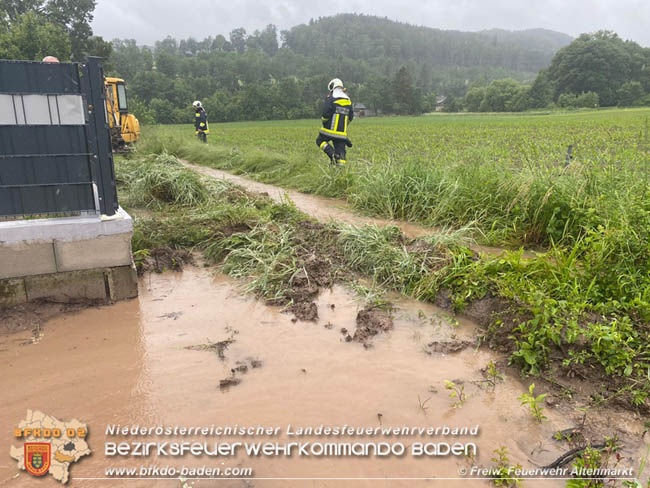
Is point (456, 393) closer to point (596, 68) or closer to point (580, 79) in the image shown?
point (580, 79)

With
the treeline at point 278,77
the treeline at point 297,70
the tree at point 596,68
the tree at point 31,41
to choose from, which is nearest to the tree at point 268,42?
the treeline at point 297,70

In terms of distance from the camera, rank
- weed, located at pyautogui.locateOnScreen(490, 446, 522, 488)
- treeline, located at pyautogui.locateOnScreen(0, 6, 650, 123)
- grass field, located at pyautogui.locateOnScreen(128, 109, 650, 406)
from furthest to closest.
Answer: treeline, located at pyautogui.locateOnScreen(0, 6, 650, 123) < grass field, located at pyautogui.locateOnScreen(128, 109, 650, 406) < weed, located at pyautogui.locateOnScreen(490, 446, 522, 488)

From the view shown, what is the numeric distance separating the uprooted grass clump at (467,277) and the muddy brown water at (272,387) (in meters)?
0.27

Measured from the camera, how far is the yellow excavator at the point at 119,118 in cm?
1429

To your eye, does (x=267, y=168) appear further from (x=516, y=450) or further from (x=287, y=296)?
(x=516, y=450)

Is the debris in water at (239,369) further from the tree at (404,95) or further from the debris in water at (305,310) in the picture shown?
the tree at (404,95)

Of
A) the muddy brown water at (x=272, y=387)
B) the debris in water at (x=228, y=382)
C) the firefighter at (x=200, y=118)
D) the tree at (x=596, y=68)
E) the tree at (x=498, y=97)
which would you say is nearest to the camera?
the muddy brown water at (x=272, y=387)

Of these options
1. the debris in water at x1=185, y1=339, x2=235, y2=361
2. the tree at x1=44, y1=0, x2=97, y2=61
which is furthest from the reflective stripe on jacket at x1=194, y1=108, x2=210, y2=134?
the tree at x1=44, y1=0, x2=97, y2=61

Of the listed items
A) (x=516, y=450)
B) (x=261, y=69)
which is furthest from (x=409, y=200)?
(x=261, y=69)

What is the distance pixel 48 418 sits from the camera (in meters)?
2.75

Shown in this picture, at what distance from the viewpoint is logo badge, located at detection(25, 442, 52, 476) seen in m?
2.37

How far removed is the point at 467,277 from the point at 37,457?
3.48 m

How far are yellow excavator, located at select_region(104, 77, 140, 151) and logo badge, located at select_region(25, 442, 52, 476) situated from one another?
1332 cm

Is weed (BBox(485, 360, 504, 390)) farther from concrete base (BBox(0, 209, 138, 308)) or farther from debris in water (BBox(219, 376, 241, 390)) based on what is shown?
→ concrete base (BBox(0, 209, 138, 308))
